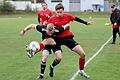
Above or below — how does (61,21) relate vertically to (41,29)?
above

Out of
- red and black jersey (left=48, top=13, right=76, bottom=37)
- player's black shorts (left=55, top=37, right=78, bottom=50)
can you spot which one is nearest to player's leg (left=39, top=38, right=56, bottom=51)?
player's black shorts (left=55, top=37, right=78, bottom=50)

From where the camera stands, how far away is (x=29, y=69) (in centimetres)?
1404

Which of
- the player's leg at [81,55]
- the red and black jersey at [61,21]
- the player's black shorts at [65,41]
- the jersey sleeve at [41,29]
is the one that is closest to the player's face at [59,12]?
the red and black jersey at [61,21]

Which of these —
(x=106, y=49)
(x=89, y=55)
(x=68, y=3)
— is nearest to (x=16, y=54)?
(x=89, y=55)

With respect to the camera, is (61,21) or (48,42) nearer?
(48,42)

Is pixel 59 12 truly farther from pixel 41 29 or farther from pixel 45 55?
pixel 45 55

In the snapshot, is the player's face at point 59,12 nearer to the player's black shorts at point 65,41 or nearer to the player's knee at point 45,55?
the player's black shorts at point 65,41

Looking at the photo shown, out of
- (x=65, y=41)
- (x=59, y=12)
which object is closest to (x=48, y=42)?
(x=65, y=41)

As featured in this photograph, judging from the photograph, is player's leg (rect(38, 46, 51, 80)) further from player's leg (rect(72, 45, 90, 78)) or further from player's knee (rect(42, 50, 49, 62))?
player's leg (rect(72, 45, 90, 78))

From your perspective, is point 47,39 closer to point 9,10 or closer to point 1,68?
point 1,68

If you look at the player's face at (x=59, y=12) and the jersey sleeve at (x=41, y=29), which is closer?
the player's face at (x=59, y=12)

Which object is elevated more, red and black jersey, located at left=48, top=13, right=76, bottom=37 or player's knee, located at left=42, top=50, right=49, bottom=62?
red and black jersey, located at left=48, top=13, right=76, bottom=37

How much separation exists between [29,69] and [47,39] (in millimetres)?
2834

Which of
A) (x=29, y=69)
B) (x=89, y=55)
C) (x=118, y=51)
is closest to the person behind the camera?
(x=29, y=69)
